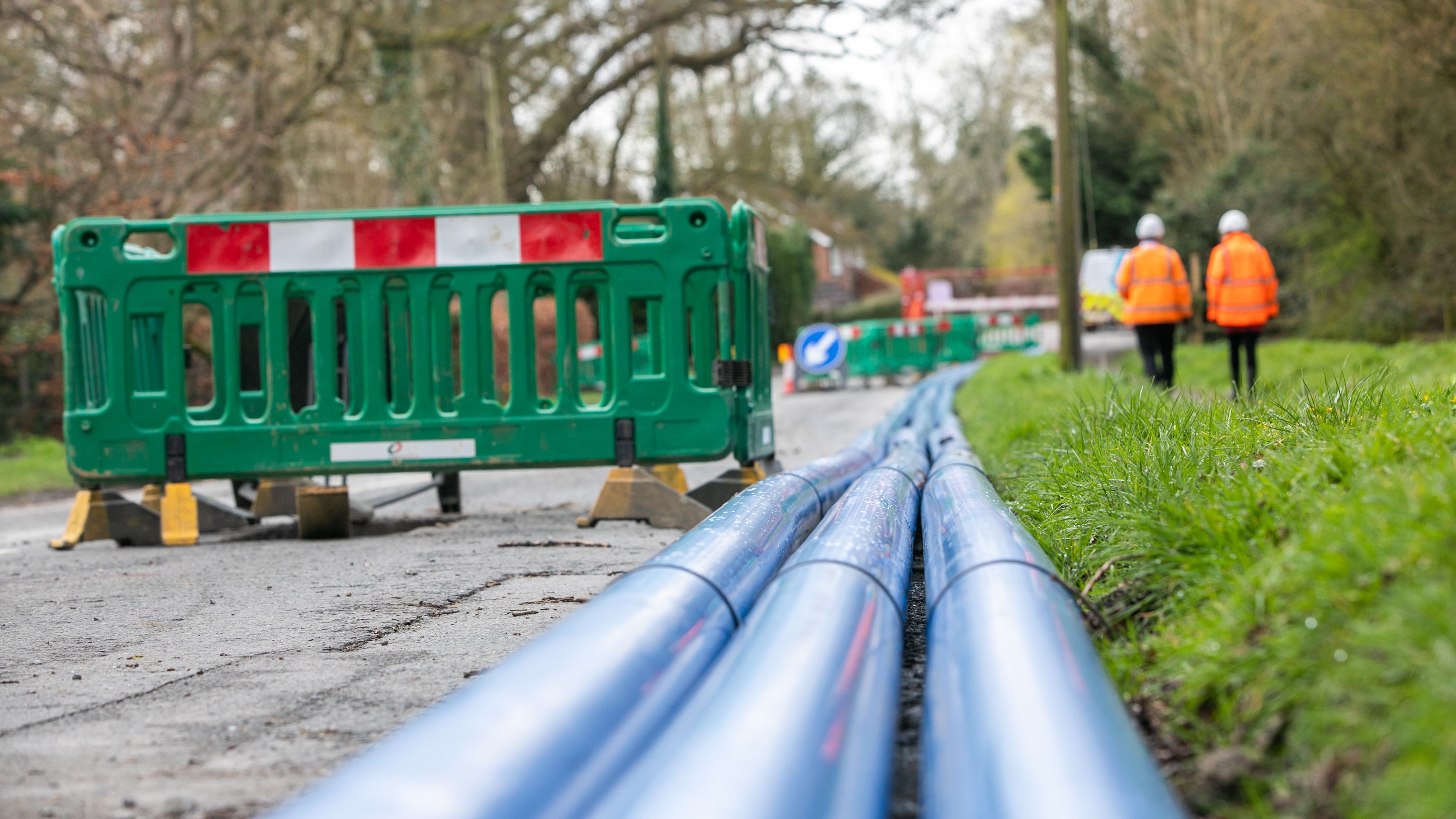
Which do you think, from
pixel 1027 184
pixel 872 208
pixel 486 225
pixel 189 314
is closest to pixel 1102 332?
pixel 1027 184

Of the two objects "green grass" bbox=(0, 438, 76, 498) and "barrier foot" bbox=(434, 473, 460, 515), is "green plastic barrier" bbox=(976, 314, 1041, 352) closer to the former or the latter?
"green grass" bbox=(0, 438, 76, 498)

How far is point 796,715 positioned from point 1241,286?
356 inches

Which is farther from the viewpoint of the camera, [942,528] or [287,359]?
[287,359]

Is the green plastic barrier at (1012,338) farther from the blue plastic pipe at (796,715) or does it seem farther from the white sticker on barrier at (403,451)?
the blue plastic pipe at (796,715)

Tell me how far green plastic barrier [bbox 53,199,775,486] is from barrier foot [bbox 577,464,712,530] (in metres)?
0.19

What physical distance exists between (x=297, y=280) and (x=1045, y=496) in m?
4.01

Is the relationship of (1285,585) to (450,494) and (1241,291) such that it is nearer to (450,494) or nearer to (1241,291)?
(450,494)

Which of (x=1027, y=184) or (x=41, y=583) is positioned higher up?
(x=1027, y=184)

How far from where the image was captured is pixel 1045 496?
409 cm

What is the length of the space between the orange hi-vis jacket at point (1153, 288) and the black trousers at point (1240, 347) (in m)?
0.40

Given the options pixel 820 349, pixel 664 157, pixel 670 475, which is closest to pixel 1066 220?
pixel 820 349

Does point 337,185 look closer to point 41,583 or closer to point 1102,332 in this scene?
point 41,583

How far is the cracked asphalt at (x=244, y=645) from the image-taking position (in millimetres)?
2332

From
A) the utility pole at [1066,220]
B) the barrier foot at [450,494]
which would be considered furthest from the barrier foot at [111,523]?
the utility pole at [1066,220]
